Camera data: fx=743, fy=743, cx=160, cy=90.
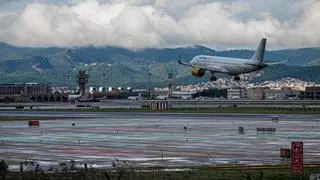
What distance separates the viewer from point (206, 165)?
4050 cm

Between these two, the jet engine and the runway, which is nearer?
the runway

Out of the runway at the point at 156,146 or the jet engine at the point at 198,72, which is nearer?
the runway at the point at 156,146

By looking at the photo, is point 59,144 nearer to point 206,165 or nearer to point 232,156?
point 232,156

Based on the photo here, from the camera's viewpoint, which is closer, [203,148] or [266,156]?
[266,156]

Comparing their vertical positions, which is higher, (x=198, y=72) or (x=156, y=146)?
(x=198, y=72)

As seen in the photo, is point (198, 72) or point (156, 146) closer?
point (156, 146)

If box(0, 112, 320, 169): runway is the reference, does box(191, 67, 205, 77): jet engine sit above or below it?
above

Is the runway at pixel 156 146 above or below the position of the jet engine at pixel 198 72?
below

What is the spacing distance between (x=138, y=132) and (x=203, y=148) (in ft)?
69.6

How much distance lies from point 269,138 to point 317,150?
1344cm

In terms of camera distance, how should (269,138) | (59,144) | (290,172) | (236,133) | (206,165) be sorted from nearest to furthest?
(290,172) → (206,165) → (59,144) → (269,138) → (236,133)

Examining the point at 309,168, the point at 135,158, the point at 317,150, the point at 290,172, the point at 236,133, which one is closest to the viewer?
the point at 290,172

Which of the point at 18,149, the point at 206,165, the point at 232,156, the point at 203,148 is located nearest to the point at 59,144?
the point at 18,149

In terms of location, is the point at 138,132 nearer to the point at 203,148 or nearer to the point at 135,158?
the point at 203,148
